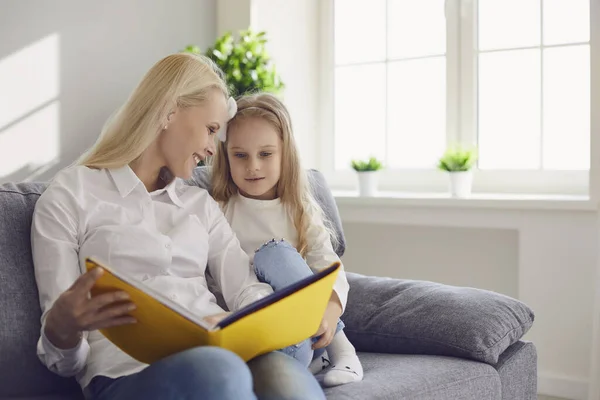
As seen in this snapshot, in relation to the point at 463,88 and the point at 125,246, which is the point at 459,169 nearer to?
the point at 463,88

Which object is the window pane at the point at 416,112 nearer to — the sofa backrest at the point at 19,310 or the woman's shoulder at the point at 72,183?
the woman's shoulder at the point at 72,183

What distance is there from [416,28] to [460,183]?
0.84 metres

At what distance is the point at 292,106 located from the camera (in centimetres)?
376

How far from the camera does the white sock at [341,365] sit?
163cm

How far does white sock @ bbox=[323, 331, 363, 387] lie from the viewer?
1634 mm

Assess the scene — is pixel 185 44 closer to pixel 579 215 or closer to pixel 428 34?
pixel 428 34

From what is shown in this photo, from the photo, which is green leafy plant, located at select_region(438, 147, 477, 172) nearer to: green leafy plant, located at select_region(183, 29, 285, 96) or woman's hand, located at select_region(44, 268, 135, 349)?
green leafy plant, located at select_region(183, 29, 285, 96)

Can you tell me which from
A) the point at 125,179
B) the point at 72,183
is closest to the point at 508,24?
the point at 125,179

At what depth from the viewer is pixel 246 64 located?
333 centimetres

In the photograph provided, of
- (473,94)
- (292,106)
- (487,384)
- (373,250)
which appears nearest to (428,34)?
(473,94)

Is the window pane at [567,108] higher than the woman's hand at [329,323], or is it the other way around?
the window pane at [567,108]

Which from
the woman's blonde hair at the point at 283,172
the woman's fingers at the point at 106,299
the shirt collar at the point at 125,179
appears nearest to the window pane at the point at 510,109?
the woman's blonde hair at the point at 283,172

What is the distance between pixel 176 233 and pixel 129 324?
450 millimetres

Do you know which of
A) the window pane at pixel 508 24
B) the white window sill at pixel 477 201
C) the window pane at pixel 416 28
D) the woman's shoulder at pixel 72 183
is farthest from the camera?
the window pane at pixel 416 28
